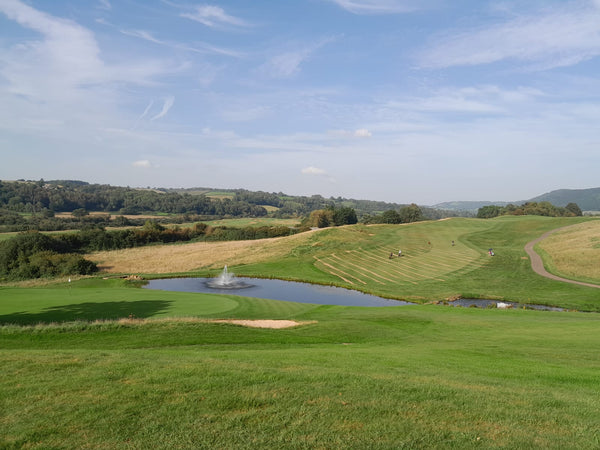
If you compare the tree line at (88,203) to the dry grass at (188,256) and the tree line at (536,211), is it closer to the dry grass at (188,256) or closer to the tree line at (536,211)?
the dry grass at (188,256)

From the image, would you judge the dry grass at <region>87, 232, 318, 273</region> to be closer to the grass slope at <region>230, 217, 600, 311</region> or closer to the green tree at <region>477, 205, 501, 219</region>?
the grass slope at <region>230, 217, 600, 311</region>

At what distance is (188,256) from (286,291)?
104 ft

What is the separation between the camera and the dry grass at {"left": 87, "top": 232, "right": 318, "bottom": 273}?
61844 mm

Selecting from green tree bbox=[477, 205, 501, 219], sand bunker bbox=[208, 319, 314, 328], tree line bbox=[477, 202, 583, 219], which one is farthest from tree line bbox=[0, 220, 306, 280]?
green tree bbox=[477, 205, 501, 219]

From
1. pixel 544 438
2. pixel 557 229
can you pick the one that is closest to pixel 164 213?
pixel 557 229

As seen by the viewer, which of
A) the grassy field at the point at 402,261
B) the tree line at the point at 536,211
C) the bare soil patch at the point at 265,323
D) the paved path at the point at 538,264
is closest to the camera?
the bare soil patch at the point at 265,323

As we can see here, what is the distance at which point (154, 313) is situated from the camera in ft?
79.2

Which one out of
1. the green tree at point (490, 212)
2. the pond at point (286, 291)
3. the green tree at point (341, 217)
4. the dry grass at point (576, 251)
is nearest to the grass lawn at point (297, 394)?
the pond at point (286, 291)

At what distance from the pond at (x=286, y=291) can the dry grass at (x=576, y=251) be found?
81.6 feet

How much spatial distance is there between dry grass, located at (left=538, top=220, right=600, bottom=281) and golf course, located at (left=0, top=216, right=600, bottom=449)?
1317 cm

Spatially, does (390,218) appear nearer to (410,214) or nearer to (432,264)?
(410,214)

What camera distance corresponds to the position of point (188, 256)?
70.8 metres

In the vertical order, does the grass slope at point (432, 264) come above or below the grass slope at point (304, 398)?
below

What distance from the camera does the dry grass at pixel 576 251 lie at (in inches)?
1829
